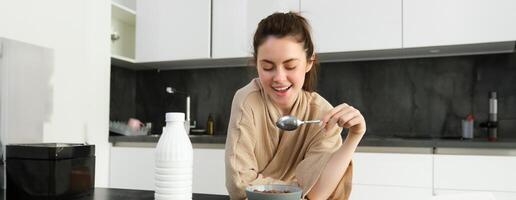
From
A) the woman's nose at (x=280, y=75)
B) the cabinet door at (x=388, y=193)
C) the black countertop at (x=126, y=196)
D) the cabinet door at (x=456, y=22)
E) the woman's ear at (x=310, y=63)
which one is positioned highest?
the cabinet door at (x=456, y=22)

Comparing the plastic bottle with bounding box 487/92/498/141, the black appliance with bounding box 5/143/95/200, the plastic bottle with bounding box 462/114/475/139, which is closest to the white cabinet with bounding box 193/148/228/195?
the black appliance with bounding box 5/143/95/200

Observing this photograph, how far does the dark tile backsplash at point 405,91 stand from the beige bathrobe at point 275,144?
4.69 feet

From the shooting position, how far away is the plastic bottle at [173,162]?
85 cm

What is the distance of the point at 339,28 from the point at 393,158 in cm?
80

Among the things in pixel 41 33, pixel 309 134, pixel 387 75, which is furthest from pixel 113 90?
pixel 309 134

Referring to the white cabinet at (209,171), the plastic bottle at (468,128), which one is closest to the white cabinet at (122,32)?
the white cabinet at (209,171)

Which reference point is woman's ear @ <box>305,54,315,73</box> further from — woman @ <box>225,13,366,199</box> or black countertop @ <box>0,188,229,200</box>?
black countertop @ <box>0,188,229,200</box>

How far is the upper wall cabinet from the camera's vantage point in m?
2.57

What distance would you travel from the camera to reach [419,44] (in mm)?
2283

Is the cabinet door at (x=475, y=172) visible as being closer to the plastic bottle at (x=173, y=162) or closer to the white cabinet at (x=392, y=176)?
the white cabinet at (x=392, y=176)

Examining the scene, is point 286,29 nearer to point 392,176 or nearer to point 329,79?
point 392,176

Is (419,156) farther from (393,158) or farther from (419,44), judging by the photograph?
(419,44)

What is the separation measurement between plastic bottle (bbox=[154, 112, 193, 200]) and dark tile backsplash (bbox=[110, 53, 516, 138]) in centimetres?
201

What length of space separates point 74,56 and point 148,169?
0.79m
